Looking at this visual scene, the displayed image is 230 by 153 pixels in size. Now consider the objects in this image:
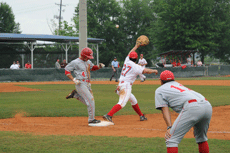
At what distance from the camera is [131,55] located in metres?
8.77

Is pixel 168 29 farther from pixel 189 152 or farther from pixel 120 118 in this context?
pixel 189 152

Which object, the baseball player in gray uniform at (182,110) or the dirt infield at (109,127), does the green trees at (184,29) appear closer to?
the dirt infield at (109,127)

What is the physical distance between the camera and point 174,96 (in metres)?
4.69

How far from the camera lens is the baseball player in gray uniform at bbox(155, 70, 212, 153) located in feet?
14.7

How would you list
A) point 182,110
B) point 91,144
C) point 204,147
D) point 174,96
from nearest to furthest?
point 182,110 < point 174,96 < point 204,147 < point 91,144

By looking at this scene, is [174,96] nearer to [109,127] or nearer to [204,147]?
[204,147]

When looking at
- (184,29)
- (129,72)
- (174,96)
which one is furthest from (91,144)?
(184,29)

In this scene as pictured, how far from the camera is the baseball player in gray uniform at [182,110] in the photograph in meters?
4.47

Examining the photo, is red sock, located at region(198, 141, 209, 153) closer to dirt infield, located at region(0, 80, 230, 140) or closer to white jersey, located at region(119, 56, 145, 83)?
dirt infield, located at region(0, 80, 230, 140)

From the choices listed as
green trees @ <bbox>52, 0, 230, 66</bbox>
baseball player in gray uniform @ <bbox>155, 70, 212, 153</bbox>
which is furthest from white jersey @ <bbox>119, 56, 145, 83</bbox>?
green trees @ <bbox>52, 0, 230, 66</bbox>

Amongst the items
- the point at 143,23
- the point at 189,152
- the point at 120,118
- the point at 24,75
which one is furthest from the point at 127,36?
the point at 189,152

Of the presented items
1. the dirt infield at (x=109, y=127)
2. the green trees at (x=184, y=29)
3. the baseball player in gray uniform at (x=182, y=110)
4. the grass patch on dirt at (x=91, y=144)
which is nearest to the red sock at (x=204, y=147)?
the baseball player in gray uniform at (x=182, y=110)

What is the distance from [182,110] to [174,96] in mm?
245

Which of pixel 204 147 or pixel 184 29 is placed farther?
pixel 184 29
